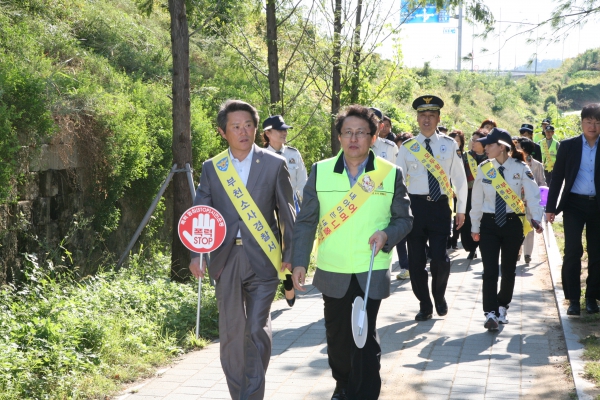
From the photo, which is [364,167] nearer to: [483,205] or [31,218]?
[483,205]

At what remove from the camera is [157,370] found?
6.34 meters

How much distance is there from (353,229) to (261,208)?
0.70 meters

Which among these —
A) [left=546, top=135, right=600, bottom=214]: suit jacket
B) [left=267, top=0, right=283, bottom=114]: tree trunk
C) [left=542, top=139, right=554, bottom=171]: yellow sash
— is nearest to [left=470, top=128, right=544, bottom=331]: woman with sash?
[left=546, top=135, right=600, bottom=214]: suit jacket

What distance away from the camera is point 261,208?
5.20 meters

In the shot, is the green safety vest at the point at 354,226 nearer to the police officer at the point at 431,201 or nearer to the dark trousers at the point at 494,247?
the dark trousers at the point at 494,247

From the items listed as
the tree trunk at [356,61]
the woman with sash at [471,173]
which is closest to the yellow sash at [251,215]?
the woman with sash at [471,173]

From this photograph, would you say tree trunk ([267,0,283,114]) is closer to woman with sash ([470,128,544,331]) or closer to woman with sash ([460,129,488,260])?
woman with sash ([460,129,488,260])

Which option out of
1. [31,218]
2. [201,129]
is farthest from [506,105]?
[31,218]

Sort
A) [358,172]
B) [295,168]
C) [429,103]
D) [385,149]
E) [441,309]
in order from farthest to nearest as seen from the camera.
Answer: [385,149] < [295,168] < [441,309] < [429,103] < [358,172]

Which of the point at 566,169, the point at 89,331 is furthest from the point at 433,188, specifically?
the point at 89,331

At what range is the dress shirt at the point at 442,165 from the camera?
26.8 ft

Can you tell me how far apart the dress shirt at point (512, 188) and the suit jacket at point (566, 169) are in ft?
1.86

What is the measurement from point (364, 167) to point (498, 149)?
3.19m

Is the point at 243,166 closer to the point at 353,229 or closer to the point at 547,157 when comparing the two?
the point at 353,229
